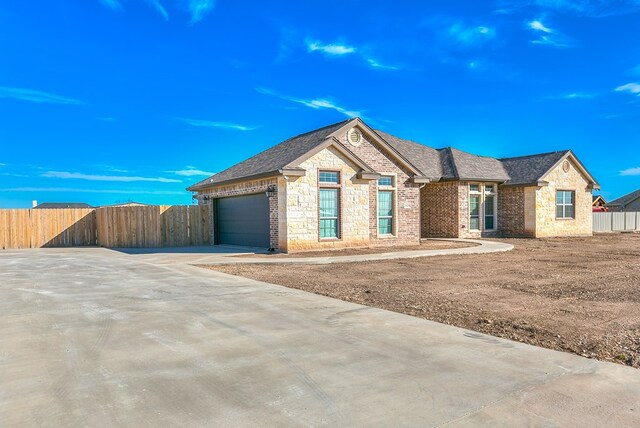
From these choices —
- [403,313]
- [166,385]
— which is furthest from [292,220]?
[166,385]

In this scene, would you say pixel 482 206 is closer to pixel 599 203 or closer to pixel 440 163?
pixel 440 163

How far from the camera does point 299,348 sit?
220 inches

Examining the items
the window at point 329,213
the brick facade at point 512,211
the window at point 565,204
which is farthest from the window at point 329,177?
the window at point 565,204

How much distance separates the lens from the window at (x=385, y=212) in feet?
68.5

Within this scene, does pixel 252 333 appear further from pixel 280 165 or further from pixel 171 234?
pixel 171 234

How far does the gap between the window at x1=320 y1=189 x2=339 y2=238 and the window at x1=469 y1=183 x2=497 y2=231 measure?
418 inches

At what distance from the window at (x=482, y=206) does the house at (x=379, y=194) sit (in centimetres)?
6

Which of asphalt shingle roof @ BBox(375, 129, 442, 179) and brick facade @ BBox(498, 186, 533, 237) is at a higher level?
asphalt shingle roof @ BBox(375, 129, 442, 179)

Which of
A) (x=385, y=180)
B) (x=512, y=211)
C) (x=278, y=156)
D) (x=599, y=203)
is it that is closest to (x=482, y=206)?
(x=512, y=211)

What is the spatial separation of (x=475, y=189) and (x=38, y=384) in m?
25.4

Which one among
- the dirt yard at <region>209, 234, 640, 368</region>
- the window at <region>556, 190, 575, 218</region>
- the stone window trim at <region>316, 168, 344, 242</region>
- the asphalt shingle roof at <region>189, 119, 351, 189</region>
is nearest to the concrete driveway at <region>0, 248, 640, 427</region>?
the dirt yard at <region>209, 234, 640, 368</region>

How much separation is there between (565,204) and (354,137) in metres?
16.8

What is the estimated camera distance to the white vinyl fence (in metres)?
38.2

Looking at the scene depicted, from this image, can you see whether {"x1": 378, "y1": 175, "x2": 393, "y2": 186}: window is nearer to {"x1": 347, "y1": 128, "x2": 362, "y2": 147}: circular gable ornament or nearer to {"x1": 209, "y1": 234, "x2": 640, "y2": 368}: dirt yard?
{"x1": 347, "y1": 128, "x2": 362, "y2": 147}: circular gable ornament
